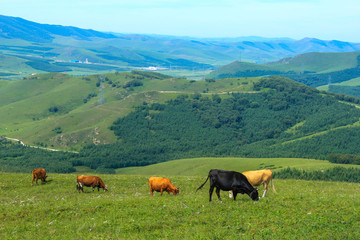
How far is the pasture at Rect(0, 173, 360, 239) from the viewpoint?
2452cm

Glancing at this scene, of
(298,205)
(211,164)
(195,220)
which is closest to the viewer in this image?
(195,220)

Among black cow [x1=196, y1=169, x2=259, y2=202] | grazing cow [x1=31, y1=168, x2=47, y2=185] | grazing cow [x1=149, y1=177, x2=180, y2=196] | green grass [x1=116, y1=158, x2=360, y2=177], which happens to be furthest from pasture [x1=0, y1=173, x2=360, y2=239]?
green grass [x1=116, y1=158, x2=360, y2=177]

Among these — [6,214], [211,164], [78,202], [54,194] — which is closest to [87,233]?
[78,202]

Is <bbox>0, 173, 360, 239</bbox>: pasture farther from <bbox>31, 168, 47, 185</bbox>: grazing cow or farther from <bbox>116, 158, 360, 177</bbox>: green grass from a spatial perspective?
<bbox>116, 158, 360, 177</bbox>: green grass

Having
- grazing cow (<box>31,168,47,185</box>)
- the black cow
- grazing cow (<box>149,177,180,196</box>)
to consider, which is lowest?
grazing cow (<box>31,168,47,185</box>)

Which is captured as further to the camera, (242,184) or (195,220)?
(242,184)

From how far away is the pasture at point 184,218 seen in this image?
965 inches

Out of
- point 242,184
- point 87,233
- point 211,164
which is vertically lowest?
point 211,164

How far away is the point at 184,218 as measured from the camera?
27438mm

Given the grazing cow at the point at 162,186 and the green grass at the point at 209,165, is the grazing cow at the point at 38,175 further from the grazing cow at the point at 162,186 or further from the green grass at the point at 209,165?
the green grass at the point at 209,165

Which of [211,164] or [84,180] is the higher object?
[84,180]

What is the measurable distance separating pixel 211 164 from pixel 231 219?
392 ft

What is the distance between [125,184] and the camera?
45781 millimetres

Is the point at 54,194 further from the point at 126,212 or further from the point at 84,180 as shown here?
the point at 126,212
